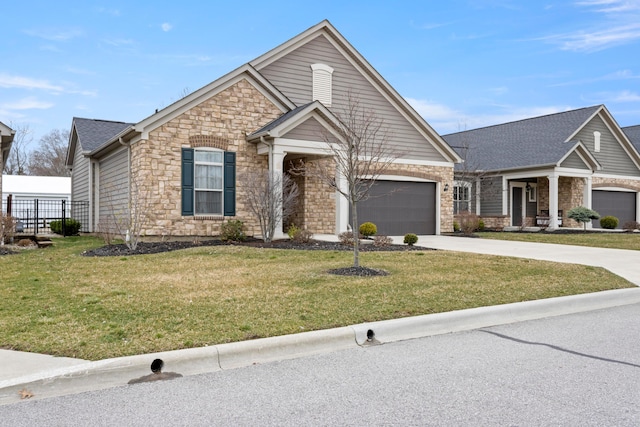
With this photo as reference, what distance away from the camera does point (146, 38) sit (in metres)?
24.8

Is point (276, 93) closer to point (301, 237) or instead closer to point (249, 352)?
point (301, 237)

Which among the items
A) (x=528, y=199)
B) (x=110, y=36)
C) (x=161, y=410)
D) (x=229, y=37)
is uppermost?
(x=110, y=36)

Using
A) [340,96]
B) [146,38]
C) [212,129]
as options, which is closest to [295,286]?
[212,129]

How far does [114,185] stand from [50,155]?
43381 millimetres

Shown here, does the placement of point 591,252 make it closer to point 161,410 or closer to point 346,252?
point 346,252

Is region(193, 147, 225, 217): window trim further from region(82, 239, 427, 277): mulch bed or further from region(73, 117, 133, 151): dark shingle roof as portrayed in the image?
region(73, 117, 133, 151): dark shingle roof

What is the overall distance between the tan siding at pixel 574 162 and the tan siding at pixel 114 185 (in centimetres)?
2000

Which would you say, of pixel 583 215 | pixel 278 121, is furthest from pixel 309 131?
pixel 583 215

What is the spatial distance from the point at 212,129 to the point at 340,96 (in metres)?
6.62

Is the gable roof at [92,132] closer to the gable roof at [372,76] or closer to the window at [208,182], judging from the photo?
the window at [208,182]

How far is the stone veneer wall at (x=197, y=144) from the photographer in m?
15.5

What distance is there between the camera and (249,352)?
205 inches

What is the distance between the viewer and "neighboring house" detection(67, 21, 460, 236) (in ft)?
51.7

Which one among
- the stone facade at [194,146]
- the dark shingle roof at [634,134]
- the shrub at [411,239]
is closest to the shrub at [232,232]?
the stone facade at [194,146]
